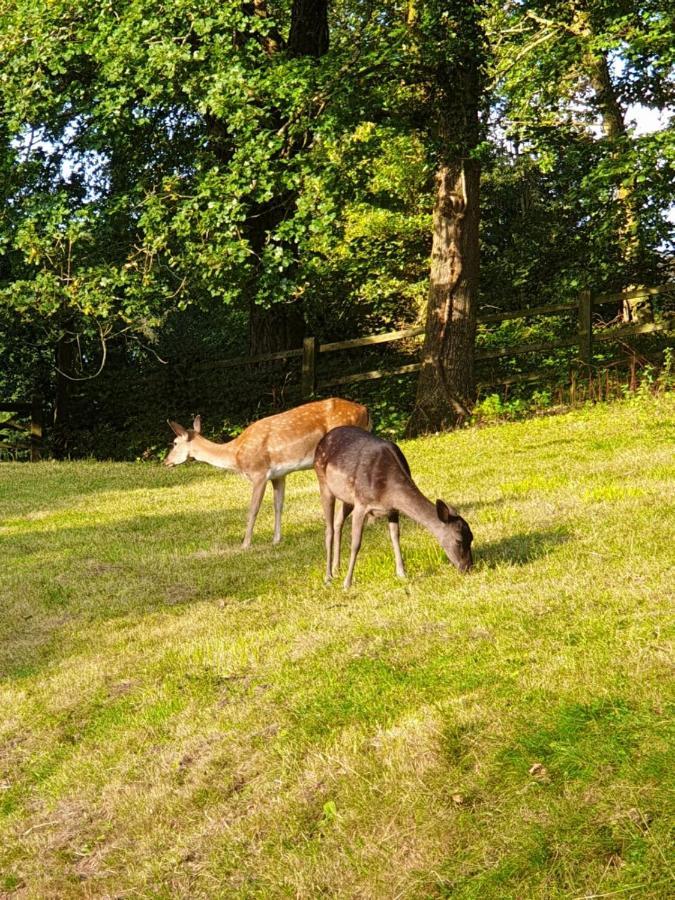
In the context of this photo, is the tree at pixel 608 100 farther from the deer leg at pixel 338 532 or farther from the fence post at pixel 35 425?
the fence post at pixel 35 425

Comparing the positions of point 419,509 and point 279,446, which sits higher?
point 279,446

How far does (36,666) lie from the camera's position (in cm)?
804

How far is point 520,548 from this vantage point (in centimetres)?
856

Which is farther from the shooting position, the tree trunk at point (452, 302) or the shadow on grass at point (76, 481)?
the tree trunk at point (452, 302)

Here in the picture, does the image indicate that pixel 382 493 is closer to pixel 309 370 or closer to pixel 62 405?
pixel 309 370

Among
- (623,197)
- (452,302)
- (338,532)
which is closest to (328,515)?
(338,532)

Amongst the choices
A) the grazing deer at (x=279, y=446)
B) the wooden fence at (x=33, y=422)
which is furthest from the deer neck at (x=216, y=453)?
the wooden fence at (x=33, y=422)

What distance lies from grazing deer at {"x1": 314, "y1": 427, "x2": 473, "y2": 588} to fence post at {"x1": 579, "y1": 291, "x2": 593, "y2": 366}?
11.0 meters

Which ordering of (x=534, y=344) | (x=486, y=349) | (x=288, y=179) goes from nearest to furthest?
(x=288, y=179) < (x=534, y=344) < (x=486, y=349)

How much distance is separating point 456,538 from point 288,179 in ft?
32.9

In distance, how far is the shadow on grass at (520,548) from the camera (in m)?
8.20

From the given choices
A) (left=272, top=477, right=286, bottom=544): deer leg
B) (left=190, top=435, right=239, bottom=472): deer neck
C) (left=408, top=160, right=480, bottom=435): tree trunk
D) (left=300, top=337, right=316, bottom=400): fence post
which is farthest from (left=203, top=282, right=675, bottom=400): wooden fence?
(left=272, top=477, right=286, bottom=544): deer leg

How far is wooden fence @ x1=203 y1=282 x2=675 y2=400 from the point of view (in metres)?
18.3

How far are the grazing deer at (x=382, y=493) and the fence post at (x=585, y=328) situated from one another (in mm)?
10969
